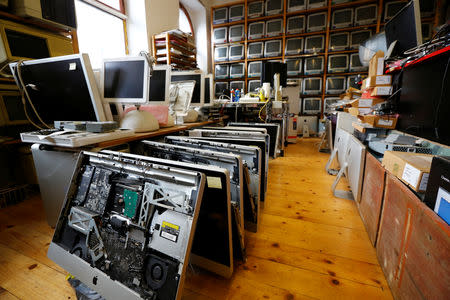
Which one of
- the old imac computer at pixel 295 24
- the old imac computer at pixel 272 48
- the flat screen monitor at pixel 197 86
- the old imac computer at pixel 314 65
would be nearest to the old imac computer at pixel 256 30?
the old imac computer at pixel 272 48

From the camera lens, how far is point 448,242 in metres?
0.48

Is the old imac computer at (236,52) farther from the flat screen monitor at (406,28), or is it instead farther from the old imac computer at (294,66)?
the flat screen monitor at (406,28)

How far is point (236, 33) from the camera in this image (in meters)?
4.81

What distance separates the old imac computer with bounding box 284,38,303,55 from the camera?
4.44 meters

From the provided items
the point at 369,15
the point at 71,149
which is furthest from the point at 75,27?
the point at 369,15

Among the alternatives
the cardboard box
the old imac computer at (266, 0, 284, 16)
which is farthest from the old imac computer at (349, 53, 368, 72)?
the cardboard box

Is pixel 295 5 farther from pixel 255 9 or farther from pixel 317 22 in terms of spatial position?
pixel 255 9

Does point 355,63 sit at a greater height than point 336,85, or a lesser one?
greater

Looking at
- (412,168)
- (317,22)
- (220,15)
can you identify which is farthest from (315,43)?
(412,168)

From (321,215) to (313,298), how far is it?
71 cm

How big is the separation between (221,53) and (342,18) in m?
2.69

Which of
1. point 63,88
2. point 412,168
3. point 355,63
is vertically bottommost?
point 412,168

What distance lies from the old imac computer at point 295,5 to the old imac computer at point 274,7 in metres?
0.17

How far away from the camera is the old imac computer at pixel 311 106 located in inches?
181
